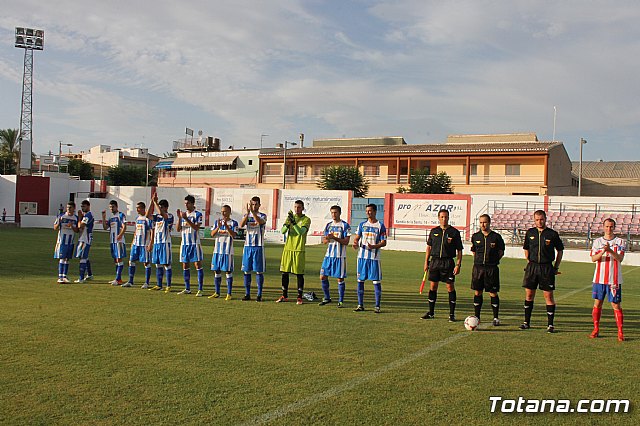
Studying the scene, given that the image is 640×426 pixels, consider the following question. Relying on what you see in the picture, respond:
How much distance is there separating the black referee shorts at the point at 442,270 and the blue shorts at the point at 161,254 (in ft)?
20.1

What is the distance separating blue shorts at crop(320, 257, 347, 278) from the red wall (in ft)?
150

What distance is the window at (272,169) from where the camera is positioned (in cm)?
6029

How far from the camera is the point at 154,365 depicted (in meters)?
6.53

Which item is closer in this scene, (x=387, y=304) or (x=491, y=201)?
(x=387, y=304)

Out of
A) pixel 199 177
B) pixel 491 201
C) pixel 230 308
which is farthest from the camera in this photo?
pixel 199 177

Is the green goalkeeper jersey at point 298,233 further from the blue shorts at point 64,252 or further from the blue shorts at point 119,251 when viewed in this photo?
the blue shorts at point 64,252

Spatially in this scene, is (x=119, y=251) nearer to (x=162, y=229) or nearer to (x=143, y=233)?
(x=143, y=233)

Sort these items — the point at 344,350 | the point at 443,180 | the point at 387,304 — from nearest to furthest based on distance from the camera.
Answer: the point at 344,350
the point at 387,304
the point at 443,180

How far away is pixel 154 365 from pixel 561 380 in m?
4.51

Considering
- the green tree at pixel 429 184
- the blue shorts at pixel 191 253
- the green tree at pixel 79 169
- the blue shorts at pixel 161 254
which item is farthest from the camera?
the green tree at pixel 79 169

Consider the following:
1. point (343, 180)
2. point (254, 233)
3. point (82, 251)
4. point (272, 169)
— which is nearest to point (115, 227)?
point (82, 251)

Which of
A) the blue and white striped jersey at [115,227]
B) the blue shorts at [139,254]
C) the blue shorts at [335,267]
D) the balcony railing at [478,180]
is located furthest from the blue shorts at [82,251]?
the balcony railing at [478,180]

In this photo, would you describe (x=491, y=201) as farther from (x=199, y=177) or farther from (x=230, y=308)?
(x=199, y=177)

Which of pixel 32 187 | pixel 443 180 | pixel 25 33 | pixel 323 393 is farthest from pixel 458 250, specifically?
pixel 25 33
